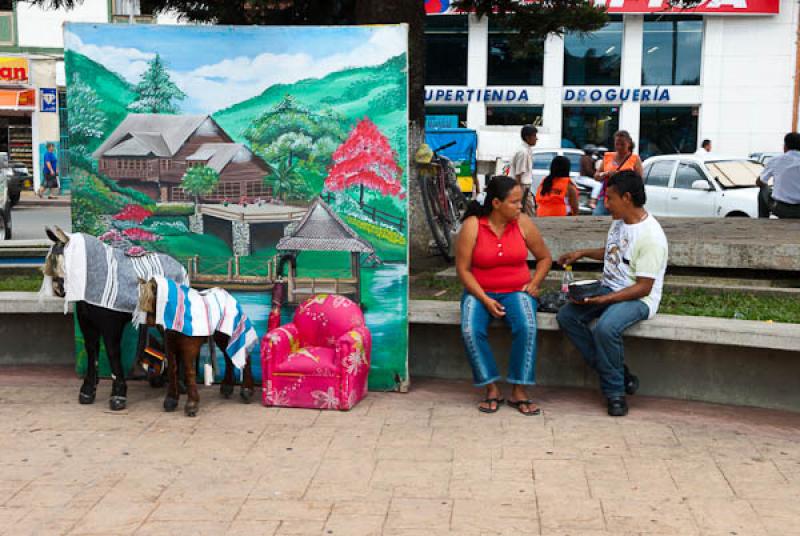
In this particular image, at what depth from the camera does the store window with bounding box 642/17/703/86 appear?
3450 centimetres

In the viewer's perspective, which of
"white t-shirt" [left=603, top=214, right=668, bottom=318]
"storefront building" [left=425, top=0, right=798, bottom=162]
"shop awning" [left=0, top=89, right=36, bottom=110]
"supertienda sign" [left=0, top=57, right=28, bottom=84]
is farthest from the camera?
"storefront building" [left=425, top=0, right=798, bottom=162]

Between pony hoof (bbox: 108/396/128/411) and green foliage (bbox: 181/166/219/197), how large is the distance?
54.0 inches

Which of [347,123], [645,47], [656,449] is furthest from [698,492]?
[645,47]

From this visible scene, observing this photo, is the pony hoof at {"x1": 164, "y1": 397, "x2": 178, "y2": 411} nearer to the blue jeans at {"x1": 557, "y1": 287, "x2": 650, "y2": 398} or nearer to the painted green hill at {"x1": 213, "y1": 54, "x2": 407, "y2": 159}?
the painted green hill at {"x1": 213, "y1": 54, "x2": 407, "y2": 159}

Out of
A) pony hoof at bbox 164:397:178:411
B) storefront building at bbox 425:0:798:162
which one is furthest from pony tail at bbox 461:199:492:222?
storefront building at bbox 425:0:798:162

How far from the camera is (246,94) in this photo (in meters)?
6.44

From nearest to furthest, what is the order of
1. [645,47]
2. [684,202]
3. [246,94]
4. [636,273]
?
[636,273] < [246,94] < [684,202] < [645,47]

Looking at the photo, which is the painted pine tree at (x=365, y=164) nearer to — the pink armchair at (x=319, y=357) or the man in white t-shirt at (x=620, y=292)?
the pink armchair at (x=319, y=357)

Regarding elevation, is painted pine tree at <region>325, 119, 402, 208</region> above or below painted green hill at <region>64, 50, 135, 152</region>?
below

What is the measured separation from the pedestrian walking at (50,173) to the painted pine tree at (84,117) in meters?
25.3

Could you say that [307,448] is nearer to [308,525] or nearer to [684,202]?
[308,525]

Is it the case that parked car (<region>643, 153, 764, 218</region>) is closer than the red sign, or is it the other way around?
parked car (<region>643, 153, 764, 218</region>)

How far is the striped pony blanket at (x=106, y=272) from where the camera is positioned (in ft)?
19.4

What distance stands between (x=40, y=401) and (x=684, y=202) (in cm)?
1109
